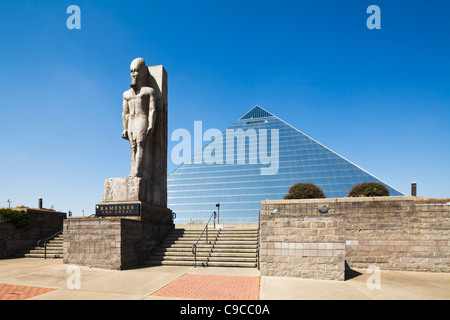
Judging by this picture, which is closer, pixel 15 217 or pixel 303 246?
pixel 303 246

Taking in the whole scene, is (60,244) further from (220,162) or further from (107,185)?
(220,162)

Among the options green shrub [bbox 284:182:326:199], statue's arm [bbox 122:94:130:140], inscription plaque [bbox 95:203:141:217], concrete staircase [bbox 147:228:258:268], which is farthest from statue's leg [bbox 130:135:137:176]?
green shrub [bbox 284:182:326:199]

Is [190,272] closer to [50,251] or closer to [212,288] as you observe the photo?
[212,288]

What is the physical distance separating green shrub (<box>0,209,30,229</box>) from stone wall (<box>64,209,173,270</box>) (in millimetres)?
5395

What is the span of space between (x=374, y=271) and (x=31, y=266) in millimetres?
12012

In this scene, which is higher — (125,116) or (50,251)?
(125,116)

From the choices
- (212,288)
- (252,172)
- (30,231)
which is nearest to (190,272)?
(212,288)

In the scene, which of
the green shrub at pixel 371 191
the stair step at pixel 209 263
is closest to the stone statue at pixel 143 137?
the stair step at pixel 209 263

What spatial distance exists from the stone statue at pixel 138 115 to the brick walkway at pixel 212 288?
603 cm

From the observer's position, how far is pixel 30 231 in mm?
12719

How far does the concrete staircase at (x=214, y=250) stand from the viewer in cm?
925

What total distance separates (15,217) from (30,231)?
1036mm

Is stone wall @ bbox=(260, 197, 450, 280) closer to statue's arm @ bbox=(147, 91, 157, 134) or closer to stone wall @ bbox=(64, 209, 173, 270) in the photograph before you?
stone wall @ bbox=(64, 209, 173, 270)
